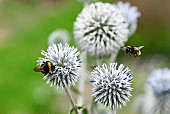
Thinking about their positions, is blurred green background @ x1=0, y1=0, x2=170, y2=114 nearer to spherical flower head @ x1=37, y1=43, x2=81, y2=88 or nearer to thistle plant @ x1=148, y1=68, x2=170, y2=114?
thistle plant @ x1=148, y1=68, x2=170, y2=114

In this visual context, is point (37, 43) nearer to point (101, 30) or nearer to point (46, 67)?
point (101, 30)

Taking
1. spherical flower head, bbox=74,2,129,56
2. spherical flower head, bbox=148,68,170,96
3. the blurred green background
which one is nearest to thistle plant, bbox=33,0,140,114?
spherical flower head, bbox=74,2,129,56

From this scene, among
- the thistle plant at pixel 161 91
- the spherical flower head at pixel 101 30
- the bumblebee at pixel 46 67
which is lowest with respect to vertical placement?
the thistle plant at pixel 161 91

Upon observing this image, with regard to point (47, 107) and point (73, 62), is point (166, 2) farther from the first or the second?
point (73, 62)

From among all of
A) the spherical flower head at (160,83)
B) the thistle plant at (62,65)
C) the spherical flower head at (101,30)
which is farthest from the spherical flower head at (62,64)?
the spherical flower head at (160,83)

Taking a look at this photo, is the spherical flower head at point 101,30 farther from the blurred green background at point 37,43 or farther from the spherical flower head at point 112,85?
the blurred green background at point 37,43
